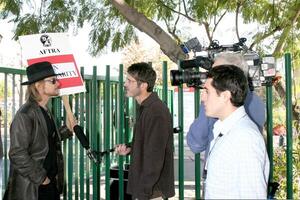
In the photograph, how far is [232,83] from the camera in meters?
2.44

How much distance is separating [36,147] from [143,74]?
96 cm

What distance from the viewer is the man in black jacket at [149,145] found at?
340cm

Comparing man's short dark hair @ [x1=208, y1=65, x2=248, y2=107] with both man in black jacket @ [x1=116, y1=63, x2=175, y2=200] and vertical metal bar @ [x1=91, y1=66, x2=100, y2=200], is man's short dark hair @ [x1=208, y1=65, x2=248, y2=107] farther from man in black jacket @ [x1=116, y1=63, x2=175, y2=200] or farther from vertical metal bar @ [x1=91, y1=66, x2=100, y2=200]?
vertical metal bar @ [x1=91, y1=66, x2=100, y2=200]

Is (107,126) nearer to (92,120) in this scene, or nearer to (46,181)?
(92,120)

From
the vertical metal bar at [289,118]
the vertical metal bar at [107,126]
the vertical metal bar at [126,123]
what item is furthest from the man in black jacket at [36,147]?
the vertical metal bar at [289,118]

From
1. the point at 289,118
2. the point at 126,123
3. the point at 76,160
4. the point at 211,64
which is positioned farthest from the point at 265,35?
the point at 211,64

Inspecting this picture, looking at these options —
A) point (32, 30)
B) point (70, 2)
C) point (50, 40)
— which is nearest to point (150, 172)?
point (50, 40)

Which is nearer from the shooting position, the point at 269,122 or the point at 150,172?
the point at 150,172

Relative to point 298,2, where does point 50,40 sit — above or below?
below

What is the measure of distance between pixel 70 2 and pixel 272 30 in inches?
123

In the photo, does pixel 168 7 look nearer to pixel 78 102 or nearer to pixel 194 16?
pixel 194 16

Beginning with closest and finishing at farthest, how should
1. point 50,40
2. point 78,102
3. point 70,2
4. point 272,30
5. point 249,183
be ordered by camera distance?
point 249,183 < point 50,40 < point 78,102 < point 272,30 < point 70,2

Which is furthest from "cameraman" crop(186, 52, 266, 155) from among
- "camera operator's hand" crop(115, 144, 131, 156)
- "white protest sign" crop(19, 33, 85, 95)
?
"white protest sign" crop(19, 33, 85, 95)

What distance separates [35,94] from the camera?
374 cm
